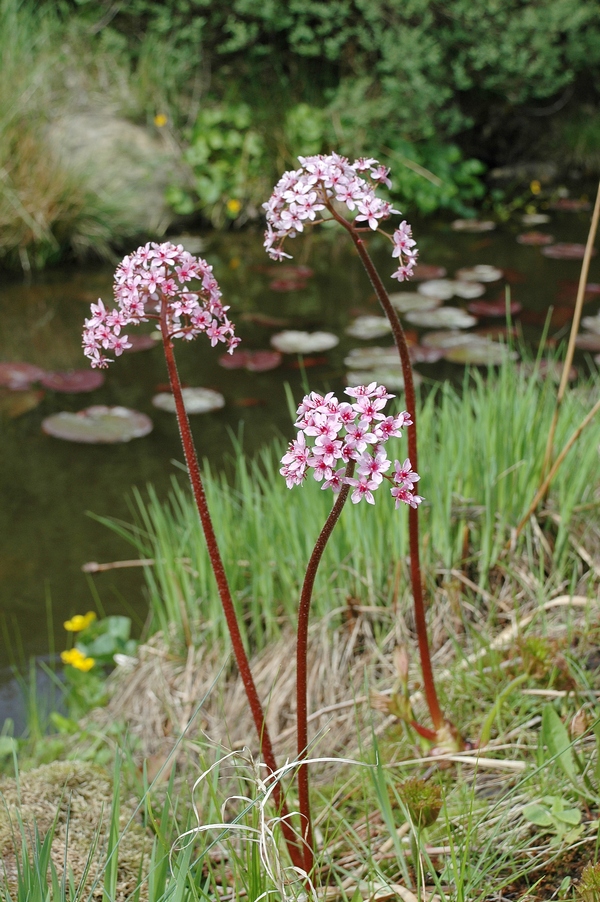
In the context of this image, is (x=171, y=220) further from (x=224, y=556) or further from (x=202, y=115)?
(x=224, y=556)

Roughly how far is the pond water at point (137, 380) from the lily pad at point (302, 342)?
0.07 meters

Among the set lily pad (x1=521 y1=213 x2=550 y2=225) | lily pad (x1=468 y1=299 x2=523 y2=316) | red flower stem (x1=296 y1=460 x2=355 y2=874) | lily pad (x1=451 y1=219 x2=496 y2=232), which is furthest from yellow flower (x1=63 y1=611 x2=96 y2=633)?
lily pad (x1=521 y1=213 x2=550 y2=225)

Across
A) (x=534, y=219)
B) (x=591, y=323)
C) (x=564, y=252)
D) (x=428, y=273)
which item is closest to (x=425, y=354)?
(x=591, y=323)

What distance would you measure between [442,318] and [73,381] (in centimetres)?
213

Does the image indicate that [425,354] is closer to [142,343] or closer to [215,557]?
[142,343]

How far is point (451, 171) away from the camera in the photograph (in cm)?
765

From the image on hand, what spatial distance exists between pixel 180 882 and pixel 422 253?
Answer: 18.8 feet

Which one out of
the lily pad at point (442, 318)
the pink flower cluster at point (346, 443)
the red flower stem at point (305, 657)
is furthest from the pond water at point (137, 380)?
the pink flower cluster at point (346, 443)

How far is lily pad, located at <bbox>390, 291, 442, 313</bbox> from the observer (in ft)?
16.5

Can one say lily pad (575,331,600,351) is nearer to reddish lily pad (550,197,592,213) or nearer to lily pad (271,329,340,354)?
lily pad (271,329,340,354)

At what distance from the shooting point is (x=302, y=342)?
15.2 feet

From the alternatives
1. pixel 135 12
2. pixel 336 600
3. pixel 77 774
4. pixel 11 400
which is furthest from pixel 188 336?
pixel 135 12

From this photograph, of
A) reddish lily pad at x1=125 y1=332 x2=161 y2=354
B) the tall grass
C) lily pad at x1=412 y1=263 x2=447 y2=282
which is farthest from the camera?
lily pad at x1=412 y1=263 x2=447 y2=282

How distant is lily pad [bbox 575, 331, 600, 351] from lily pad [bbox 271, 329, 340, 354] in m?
1.31
